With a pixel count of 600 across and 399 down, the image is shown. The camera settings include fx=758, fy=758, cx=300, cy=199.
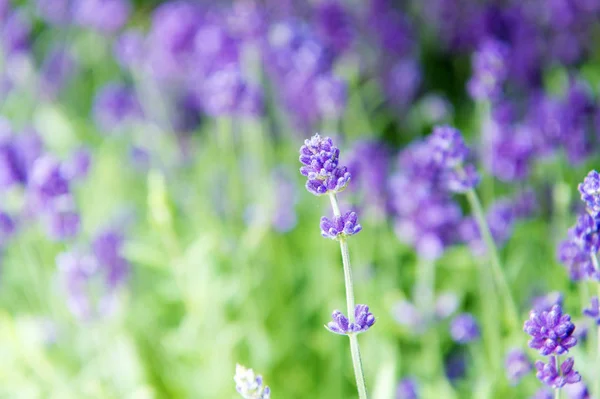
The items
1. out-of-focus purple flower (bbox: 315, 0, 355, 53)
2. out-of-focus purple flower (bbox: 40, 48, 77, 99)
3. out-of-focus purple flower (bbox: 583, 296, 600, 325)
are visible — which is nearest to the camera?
out-of-focus purple flower (bbox: 583, 296, 600, 325)

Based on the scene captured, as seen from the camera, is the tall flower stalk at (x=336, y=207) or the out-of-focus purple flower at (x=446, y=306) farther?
the out-of-focus purple flower at (x=446, y=306)

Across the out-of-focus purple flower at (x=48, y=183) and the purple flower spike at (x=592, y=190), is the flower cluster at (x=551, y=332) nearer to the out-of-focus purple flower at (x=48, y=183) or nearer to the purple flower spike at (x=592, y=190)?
the purple flower spike at (x=592, y=190)

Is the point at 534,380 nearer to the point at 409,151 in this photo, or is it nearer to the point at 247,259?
the point at 409,151

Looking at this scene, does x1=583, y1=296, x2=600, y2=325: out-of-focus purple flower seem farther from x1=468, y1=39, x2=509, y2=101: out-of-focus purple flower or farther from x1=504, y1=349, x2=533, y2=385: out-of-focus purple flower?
x1=468, y1=39, x2=509, y2=101: out-of-focus purple flower

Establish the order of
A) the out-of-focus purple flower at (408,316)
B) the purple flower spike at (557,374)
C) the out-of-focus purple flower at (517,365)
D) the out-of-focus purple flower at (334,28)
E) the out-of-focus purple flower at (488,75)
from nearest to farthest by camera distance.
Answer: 1. the purple flower spike at (557,374)
2. the out-of-focus purple flower at (517,365)
3. the out-of-focus purple flower at (488,75)
4. the out-of-focus purple flower at (408,316)
5. the out-of-focus purple flower at (334,28)

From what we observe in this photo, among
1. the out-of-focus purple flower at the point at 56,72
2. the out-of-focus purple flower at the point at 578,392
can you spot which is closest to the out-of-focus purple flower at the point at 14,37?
the out-of-focus purple flower at the point at 56,72

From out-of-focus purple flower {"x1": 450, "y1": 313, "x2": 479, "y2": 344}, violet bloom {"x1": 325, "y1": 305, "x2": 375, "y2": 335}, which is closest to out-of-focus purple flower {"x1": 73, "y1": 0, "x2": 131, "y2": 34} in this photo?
out-of-focus purple flower {"x1": 450, "y1": 313, "x2": 479, "y2": 344}
